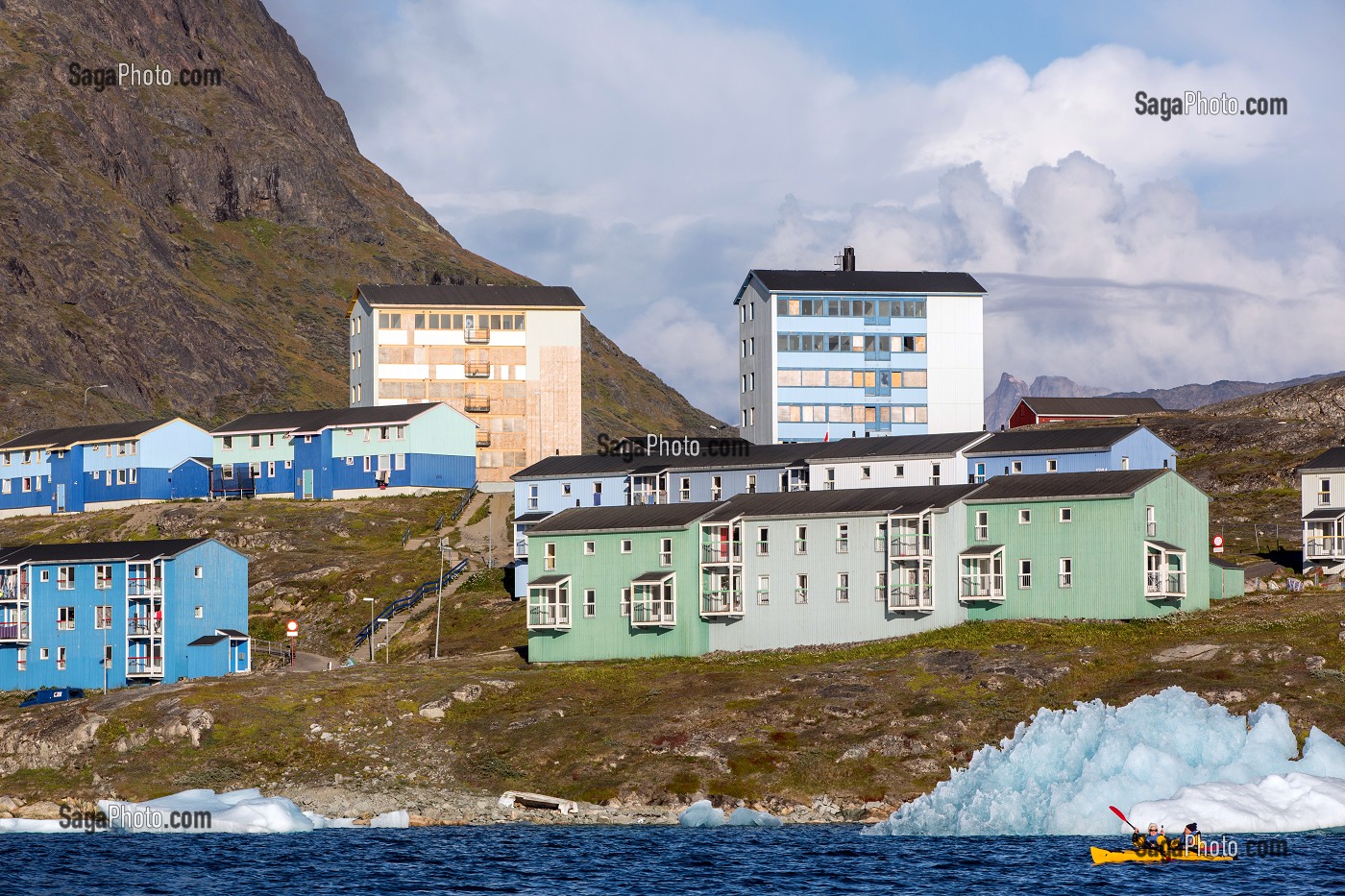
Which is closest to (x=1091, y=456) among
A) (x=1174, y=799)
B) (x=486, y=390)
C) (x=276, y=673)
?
(x=1174, y=799)

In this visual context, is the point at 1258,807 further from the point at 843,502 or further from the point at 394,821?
the point at 394,821

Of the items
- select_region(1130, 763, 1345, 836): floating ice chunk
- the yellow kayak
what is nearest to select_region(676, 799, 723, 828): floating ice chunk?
the yellow kayak

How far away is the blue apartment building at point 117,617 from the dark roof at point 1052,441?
5158 cm

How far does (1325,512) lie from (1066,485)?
2345 centimetres

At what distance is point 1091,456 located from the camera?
117m

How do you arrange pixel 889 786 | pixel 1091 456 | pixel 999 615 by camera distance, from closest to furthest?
pixel 889 786
pixel 999 615
pixel 1091 456

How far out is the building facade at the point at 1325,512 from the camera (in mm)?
109312

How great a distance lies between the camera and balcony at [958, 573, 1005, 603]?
322ft

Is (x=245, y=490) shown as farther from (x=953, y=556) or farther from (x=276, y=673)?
(x=953, y=556)

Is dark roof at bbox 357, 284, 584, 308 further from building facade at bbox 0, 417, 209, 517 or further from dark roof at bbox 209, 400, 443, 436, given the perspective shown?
building facade at bbox 0, 417, 209, 517

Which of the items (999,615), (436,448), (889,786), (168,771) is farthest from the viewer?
(436,448)

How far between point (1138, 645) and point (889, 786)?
1823 cm

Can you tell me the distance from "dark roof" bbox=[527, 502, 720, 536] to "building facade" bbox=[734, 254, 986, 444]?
48899mm

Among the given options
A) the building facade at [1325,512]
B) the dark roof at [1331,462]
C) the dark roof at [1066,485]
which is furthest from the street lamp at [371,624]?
the dark roof at [1331,462]
